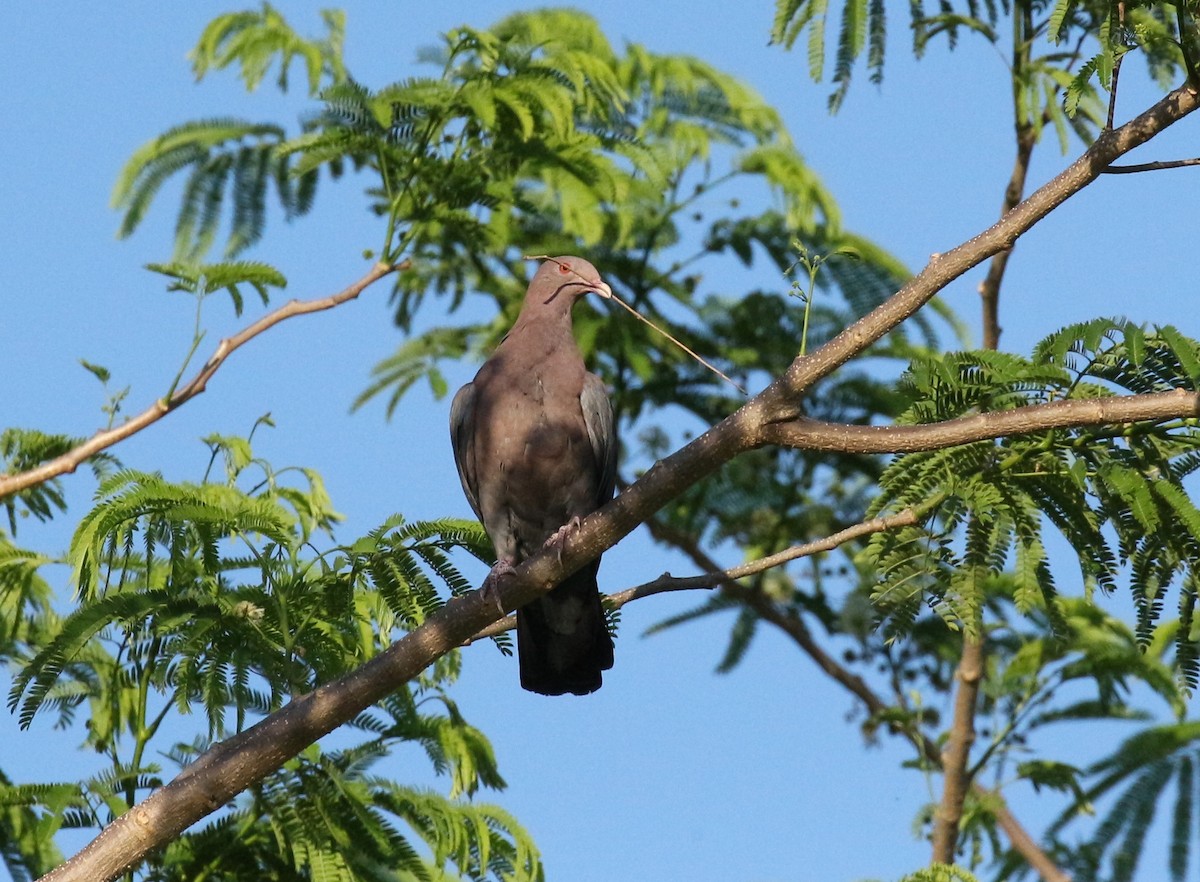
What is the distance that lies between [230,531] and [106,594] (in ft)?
1.64

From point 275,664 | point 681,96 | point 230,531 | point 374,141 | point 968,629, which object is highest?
point 681,96

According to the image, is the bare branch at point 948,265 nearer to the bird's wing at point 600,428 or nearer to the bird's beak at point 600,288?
the bird's wing at point 600,428

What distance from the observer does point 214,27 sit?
6.79m

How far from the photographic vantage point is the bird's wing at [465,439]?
579 centimetres

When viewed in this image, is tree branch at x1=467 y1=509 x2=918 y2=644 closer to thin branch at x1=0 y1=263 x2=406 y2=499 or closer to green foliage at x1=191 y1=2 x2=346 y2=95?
thin branch at x1=0 y1=263 x2=406 y2=499

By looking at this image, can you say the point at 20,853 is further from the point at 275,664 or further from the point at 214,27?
the point at 214,27

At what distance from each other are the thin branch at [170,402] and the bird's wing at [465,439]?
1.83 ft

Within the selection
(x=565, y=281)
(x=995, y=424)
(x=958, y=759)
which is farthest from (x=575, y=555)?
(x=958, y=759)

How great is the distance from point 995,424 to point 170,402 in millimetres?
2992

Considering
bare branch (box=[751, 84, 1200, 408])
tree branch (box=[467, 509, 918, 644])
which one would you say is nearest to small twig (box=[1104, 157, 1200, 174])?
bare branch (box=[751, 84, 1200, 408])

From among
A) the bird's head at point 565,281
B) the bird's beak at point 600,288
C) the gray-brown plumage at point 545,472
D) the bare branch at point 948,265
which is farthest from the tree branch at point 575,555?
the bird's head at point 565,281

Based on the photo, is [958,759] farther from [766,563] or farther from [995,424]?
[995,424]

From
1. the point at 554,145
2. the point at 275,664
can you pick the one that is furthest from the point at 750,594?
the point at 275,664

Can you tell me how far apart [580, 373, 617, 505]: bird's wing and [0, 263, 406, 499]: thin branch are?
2.94ft
